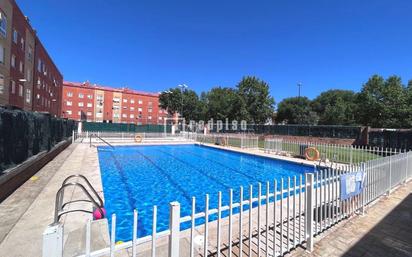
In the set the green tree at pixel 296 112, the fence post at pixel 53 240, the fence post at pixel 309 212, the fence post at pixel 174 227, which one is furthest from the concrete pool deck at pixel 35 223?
the green tree at pixel 296 112

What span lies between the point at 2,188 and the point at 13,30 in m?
25.8

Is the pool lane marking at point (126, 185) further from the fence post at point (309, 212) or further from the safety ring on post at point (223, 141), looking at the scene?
the safety ring on post at point (223, 141)

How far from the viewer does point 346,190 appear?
481 cm

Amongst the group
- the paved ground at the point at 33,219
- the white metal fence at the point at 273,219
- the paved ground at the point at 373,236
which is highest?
the white metal fence at the point at 273,219

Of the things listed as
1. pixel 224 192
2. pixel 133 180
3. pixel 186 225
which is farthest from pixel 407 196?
pixel 133 180

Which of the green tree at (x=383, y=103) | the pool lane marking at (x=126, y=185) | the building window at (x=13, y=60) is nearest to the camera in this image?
the pool lane marking at (x=126, y=185)

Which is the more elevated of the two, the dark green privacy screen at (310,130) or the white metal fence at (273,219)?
the dark green privacy screen at (310,130)

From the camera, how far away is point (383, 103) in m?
36.2

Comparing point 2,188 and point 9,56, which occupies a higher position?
point 9,56

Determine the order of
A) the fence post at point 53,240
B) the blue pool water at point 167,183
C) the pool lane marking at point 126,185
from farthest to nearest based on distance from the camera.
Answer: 1. the pool lane marking at point 126,185
2. the blue pool water at point 167,183
3. the fence post at point 53,240

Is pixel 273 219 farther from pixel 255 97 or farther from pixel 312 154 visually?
pixel 255 97

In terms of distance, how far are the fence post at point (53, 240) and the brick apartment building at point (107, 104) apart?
222 feet

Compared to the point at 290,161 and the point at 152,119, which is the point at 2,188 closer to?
the point at 290,161

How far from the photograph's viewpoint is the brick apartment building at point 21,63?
A: 22.0 m
